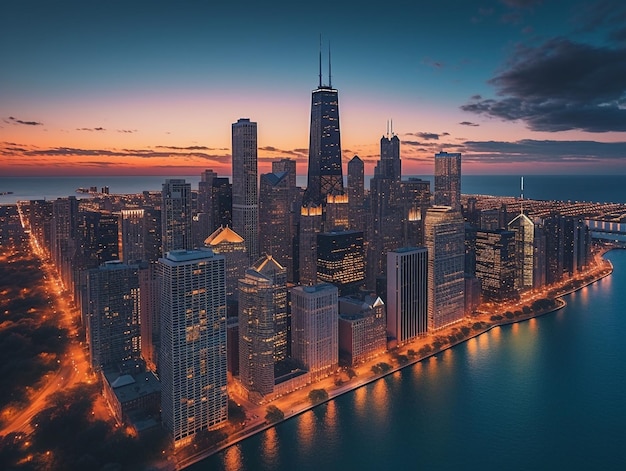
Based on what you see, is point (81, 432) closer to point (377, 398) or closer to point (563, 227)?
point (377, 398)

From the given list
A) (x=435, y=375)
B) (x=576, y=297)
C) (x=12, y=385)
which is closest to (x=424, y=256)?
(x=435, y=375)

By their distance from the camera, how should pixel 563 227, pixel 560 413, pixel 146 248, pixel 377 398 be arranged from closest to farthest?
1. pixel 560 413
2. pixel 377 398
3. pixel 146 248
4. pixel 563 227

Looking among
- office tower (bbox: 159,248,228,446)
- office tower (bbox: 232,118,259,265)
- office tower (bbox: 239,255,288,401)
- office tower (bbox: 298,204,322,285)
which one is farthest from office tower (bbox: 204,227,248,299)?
office tower (bbox: 159,248,228,446)

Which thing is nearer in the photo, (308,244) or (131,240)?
(131,240)

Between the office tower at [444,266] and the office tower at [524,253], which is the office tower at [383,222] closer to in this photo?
the office tower at [444,266]

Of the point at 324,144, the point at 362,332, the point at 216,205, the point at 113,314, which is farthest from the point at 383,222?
the point at 113,314

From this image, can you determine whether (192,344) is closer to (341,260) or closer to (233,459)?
(233,459)
